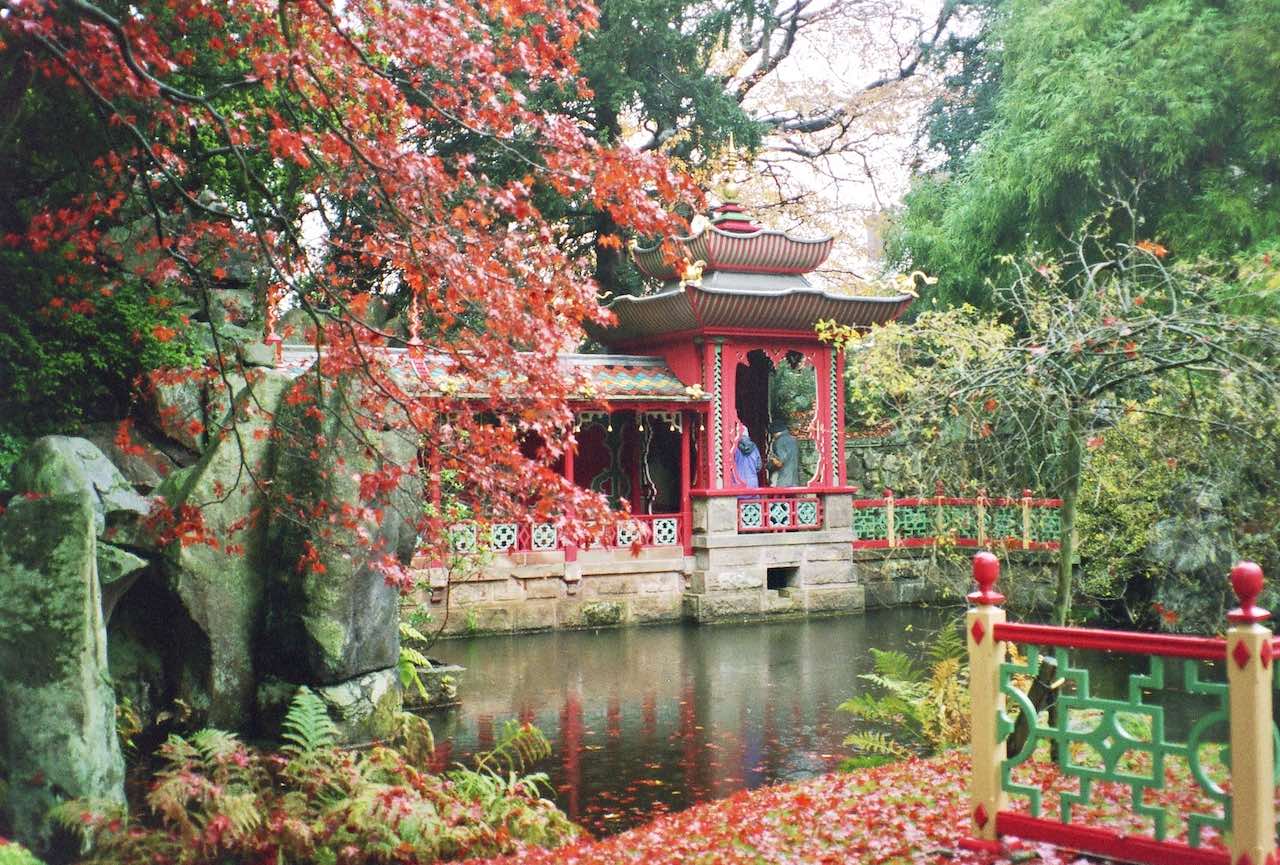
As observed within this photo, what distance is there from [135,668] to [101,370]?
2392mm

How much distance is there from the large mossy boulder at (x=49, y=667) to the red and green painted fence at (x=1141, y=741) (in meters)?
4.28

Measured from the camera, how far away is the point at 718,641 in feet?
47.3

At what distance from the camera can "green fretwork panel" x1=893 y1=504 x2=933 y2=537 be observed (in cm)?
1820

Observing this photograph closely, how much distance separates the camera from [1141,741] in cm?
445

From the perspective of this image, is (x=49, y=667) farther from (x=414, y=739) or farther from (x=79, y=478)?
(x=414, y=739)

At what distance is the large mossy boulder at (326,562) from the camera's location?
8.26m

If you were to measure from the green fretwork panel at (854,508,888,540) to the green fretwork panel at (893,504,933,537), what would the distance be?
0.64ft

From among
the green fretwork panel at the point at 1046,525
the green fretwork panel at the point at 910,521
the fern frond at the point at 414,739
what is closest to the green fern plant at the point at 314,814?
the fern frond at the point at 414,739

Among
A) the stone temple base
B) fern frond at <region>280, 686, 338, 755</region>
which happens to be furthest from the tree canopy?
fern frond at <region>280, 686, 338, 755</region>

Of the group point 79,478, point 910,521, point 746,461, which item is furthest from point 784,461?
point 79,478

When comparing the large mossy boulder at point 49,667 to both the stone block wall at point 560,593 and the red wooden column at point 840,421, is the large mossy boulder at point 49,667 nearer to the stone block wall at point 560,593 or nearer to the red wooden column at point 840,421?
the stone block wall at point 560,593

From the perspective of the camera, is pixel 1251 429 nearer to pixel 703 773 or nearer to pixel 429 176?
pixel 703 773

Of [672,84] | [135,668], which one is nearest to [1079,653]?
[135,668]

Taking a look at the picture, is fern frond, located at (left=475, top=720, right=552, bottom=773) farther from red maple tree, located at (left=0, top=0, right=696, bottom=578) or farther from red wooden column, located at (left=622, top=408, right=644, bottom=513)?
red wooden column, located at (left=622, top=408, right=644, bottom=513)
